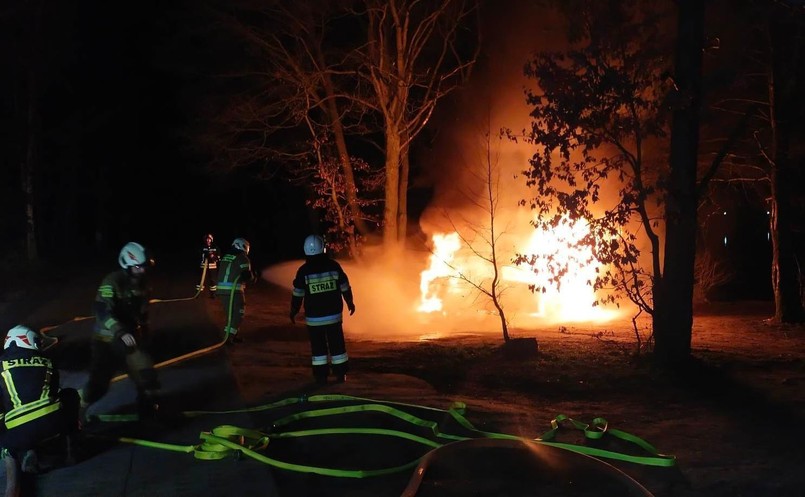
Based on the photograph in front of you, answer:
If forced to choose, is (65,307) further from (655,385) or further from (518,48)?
(655,385)

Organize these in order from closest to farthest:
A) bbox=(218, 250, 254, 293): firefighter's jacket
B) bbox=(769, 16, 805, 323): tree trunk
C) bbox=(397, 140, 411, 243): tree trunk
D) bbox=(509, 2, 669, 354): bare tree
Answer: bbox=(509, 2, 669, 354): bare tree, bbox=(218, 250, 254, 293): firefighter's jacket, bbox=(769, 16, 805, 323): tree trunk, bbox=(397, 140, 411, 243): tree trunk

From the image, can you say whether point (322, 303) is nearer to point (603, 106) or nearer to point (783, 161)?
point (603, 106)

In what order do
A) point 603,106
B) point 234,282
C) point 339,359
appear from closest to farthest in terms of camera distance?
1. point 339,359
2. point 603,106
3. point 234,282

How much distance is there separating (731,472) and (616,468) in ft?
2.94

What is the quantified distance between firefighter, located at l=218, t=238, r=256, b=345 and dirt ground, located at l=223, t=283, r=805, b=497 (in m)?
0.37

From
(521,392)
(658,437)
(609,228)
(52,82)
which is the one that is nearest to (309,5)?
(609,228)

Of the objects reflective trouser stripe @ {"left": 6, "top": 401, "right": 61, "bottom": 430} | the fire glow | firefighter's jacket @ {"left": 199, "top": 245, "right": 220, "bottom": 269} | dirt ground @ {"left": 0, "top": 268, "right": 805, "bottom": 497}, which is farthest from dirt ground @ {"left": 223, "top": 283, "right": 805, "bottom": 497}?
firefighter's jacket @ {"left": 199, "top": 245, "right": 220, "bottom": 269}

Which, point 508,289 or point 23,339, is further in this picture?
point 508,289

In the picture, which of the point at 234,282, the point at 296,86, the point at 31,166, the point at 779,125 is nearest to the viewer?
the point at 234,282

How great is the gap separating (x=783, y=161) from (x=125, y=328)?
13.1 metres

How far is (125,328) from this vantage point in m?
6.13

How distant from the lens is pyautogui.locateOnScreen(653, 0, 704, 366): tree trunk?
29.2 feet

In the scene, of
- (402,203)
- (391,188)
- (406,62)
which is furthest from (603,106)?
(402,203)

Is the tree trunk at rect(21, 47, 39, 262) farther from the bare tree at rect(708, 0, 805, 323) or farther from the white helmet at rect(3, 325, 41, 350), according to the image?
the white helmet at rect(3, 325, 41, 350)
